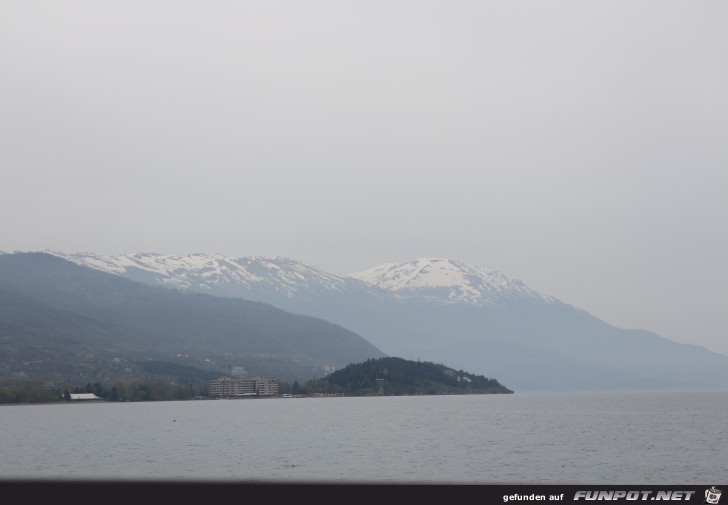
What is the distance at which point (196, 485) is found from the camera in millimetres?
22172

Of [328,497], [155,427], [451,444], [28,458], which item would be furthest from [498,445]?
[328,497]

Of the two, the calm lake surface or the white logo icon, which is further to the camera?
the calm lake surface

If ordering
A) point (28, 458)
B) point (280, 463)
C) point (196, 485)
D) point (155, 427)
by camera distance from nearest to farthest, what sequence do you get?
point (196, 485)
point (280, 463)
point (28, 458)
point (155, 427)

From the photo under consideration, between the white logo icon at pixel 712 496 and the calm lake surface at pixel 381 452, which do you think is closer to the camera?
the white logo icon at pixel 712 496

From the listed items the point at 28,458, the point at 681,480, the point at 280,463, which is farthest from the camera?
the point at 28,458

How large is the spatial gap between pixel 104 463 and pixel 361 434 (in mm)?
51759

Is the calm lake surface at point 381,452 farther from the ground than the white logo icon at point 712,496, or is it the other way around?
the white logo icon at point 712,496

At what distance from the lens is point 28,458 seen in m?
112

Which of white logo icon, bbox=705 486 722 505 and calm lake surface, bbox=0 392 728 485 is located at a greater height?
white logo icon, bbox=705 486 722 505

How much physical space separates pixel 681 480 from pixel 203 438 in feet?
255

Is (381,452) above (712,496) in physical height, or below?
below

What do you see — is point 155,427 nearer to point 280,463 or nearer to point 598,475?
point 280,463

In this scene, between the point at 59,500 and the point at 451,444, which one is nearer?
the point at 59,500

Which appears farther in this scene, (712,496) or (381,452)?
(381,452)
